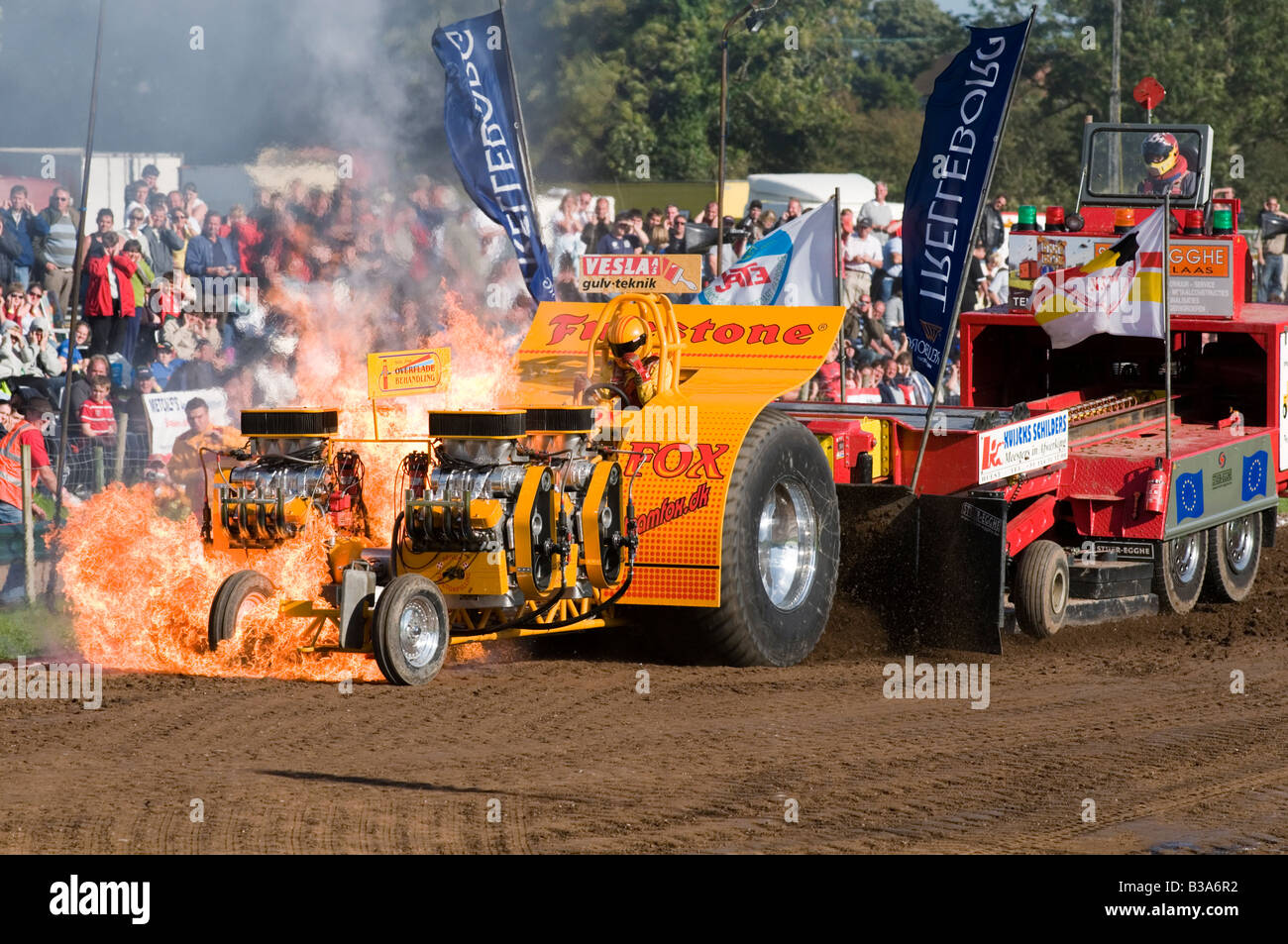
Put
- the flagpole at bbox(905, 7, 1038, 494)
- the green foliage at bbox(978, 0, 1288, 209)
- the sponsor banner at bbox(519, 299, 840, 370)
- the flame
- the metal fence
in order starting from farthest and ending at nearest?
the green foliage at bbox(978, 0, 1288, 209), the metal fence, the flagpole at bbox(905, 7, 1038, 494), the sponsor banner at bbox(519, 299, 840, 370), the flame

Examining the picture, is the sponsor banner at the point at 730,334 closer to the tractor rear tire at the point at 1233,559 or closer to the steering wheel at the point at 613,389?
the steering wheel at the point at 613,389

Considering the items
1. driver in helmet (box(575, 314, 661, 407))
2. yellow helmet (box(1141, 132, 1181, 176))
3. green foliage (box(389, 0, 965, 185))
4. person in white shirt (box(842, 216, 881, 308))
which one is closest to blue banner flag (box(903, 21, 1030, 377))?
driver in helmet (box(575, 314, 661, 407))

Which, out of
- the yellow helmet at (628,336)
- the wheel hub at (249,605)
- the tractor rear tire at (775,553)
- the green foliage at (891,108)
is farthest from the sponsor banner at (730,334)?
the green foliage at (891,108)

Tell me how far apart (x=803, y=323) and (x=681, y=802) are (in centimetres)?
412

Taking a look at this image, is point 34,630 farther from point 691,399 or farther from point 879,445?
point 879,445

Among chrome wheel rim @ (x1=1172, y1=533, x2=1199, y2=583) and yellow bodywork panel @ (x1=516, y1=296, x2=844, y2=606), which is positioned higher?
yellow bodywork panel @ (x1=516, y1=296, x2=844, y2=606)

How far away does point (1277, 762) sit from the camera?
25.0 feet

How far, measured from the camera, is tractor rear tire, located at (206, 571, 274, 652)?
28.3ft

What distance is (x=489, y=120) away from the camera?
13.0 m

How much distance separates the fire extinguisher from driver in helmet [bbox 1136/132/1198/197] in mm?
3582

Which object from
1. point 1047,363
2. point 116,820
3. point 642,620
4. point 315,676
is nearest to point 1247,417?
point 1047,363

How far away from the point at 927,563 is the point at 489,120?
476 cm

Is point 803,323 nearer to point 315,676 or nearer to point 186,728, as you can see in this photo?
point 315,676

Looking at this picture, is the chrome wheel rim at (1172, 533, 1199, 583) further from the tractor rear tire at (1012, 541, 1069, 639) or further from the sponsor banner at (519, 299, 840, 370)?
the sponsor banner at (519, 299, 840, 370)
